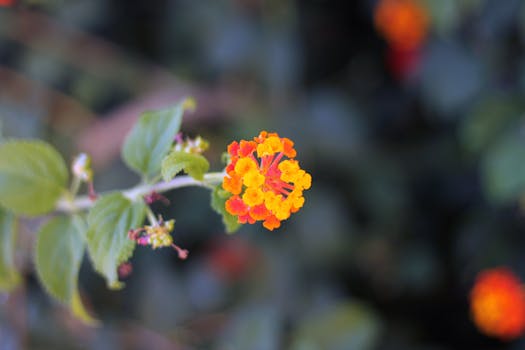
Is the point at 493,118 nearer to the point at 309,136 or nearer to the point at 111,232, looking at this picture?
the point at 309,136

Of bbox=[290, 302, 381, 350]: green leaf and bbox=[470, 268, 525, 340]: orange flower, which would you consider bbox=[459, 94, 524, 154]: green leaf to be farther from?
bbox=[290, 302, 381, 350]: green leaf

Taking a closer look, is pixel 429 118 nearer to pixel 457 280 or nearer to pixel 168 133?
pixel 457 280

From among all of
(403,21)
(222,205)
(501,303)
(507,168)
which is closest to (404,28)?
(403,21)

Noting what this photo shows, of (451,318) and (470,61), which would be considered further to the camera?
(451,318)

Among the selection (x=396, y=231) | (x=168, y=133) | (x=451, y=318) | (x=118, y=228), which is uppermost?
(x=396, y=231)

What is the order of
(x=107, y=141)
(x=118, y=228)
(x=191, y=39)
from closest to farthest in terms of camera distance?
(x=118, y=228) → (x=107, y=141) → (x=191, y=39)

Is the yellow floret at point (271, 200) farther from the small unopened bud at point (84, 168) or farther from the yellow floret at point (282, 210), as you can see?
the small unopened bud at point (84, 168)

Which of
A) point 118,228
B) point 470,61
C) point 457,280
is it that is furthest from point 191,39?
point 118,228
